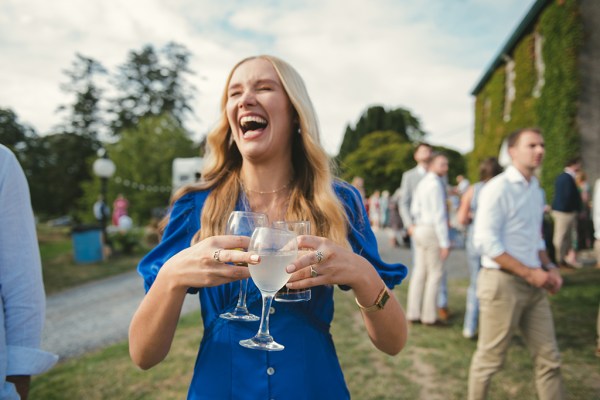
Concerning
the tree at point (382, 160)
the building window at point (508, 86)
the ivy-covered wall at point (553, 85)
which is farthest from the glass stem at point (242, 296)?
the tree at point (382, 160)

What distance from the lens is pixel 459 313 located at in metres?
6.03

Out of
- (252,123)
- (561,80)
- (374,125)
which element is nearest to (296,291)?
(252,123)

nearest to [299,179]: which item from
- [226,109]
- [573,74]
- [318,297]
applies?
[226,109]

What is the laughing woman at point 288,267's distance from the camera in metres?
1.31

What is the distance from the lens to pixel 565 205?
818cm

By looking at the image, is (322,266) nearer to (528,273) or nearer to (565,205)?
(528,273)

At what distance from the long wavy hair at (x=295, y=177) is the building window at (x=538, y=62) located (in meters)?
16.3

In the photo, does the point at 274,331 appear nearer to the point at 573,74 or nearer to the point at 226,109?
the point at 226,109

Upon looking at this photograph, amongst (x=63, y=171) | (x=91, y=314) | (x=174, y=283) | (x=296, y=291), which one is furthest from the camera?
(x=63, y=171)

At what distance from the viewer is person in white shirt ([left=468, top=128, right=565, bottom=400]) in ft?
9.98

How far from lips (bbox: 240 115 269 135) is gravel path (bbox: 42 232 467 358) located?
4705mm

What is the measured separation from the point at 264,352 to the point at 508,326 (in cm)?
240

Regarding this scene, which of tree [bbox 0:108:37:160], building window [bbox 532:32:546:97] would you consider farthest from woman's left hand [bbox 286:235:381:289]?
building window [bbox 532:32:546:97]

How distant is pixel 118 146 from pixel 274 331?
29967 millimetres
